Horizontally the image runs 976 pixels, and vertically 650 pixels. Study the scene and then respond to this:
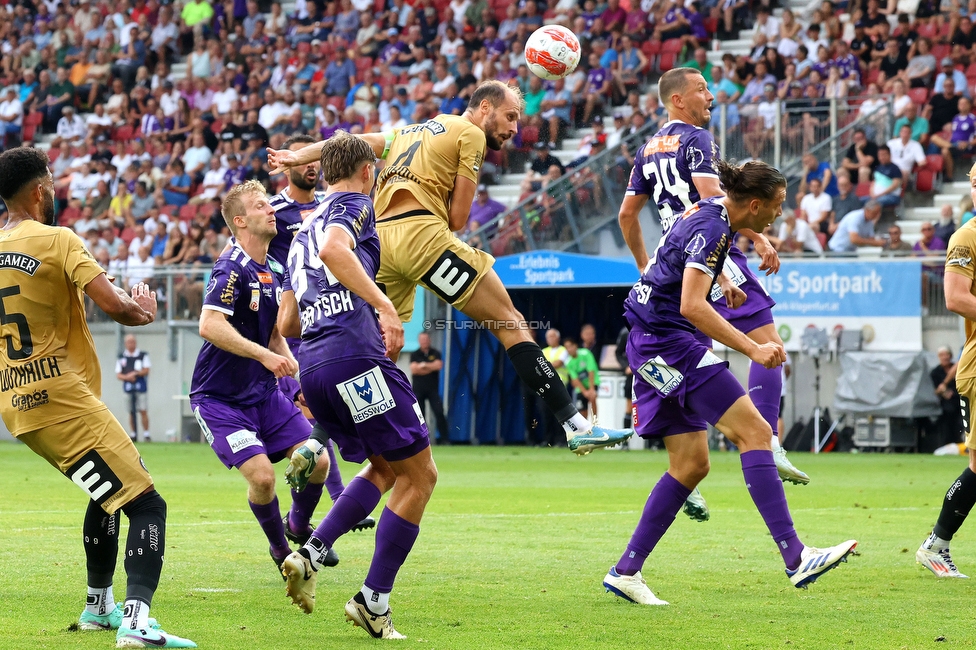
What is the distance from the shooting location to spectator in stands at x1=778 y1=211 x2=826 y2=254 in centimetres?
2148

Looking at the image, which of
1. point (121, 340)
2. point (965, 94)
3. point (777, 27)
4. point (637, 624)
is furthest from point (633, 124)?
point (637, 624)

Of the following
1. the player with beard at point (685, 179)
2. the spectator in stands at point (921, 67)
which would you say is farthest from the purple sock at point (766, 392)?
the spectator in stands at point (921, 67)

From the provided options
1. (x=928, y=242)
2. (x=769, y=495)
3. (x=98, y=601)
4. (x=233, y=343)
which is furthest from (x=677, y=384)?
(x=928, y=242)

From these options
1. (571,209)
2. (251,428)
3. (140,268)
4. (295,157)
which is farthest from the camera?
(140,268)

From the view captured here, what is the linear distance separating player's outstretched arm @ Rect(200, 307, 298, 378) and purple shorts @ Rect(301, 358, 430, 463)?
922mm

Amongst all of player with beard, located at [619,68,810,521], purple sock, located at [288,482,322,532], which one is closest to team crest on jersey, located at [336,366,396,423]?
purple sock, located at [288,482,322,532]

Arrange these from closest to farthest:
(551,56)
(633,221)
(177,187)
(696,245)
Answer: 1. (696,245)
2. (633,221)
3. (551,56)
4. (177,187)

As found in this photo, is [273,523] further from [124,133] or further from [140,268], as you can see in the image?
[124,133]

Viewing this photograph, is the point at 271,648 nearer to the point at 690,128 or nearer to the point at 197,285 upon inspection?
the point at 690,128

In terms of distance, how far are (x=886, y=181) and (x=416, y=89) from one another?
10729 millimetres

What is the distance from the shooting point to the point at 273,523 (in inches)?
316

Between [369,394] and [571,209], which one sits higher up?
[369,394]

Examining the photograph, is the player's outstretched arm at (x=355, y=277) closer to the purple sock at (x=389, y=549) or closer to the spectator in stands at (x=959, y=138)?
the purple sock at (x=389, y=549)

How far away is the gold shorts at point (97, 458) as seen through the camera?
231 inches
